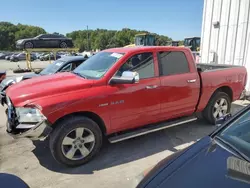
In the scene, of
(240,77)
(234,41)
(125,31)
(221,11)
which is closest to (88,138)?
(240,77)

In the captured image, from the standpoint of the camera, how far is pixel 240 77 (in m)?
5.20

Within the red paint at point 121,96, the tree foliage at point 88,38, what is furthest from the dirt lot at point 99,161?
the tree foliage at point 88,38

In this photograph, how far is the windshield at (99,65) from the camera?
3730 mm

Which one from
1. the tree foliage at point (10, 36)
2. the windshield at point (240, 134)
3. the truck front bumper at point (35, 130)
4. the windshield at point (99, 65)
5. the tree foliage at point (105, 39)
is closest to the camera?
the windshield at point (240, 134)

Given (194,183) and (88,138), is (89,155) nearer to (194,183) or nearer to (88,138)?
(88,138)

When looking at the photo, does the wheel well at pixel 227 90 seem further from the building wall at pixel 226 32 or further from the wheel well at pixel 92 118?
the wheel well at pixel 92 118

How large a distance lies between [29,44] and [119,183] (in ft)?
68.1

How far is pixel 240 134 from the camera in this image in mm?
2057

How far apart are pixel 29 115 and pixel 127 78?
154 centimetres

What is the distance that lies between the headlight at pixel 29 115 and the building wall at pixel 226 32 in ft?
21.6

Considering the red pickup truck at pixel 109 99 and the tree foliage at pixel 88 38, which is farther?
the tree foliage at pixel 88 38

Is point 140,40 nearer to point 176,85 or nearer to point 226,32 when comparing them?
point 226,32

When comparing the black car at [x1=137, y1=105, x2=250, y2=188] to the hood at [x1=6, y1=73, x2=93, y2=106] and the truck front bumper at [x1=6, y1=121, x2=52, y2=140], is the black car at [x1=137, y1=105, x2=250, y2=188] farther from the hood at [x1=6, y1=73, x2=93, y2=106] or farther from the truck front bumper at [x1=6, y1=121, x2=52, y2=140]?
the hood at [x1=6, y1=73, x2=93, y2=106]

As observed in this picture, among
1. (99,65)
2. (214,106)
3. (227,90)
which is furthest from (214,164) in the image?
(227,90)
